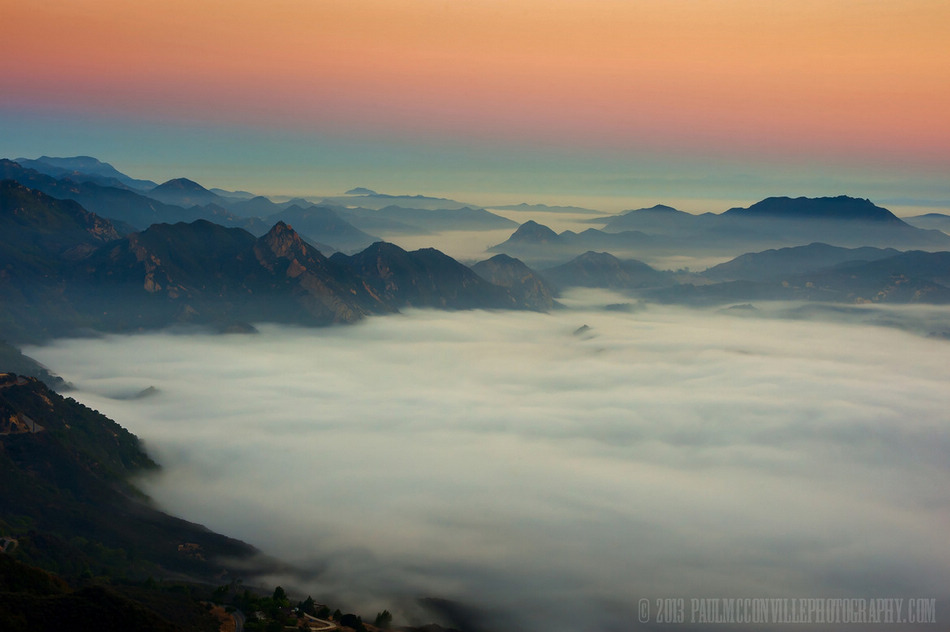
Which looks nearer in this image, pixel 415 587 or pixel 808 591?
pixel 415 587

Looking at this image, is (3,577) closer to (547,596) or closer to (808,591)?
(547,596)

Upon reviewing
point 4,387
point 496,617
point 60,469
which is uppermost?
point 4,387

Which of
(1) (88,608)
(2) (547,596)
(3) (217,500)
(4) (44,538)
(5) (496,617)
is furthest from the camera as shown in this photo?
(3) (217,500)

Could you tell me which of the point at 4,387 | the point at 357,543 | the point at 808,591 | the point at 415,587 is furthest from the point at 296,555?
the point at 808,591

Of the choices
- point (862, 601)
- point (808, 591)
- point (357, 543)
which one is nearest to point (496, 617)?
point (357, 543)

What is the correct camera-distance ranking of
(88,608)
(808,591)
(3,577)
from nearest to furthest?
(88,608) → (3,577) → (808,591)

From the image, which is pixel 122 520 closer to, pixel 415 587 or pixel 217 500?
pixel 217 500

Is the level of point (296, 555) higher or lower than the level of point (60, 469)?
lower

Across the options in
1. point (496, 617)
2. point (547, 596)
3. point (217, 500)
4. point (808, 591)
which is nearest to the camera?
point (496, 617)

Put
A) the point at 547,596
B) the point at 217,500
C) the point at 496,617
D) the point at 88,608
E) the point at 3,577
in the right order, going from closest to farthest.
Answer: the point at 88,608
the point at 3,577
the point at 496,617
the point at 547,596
the point at 217,500
